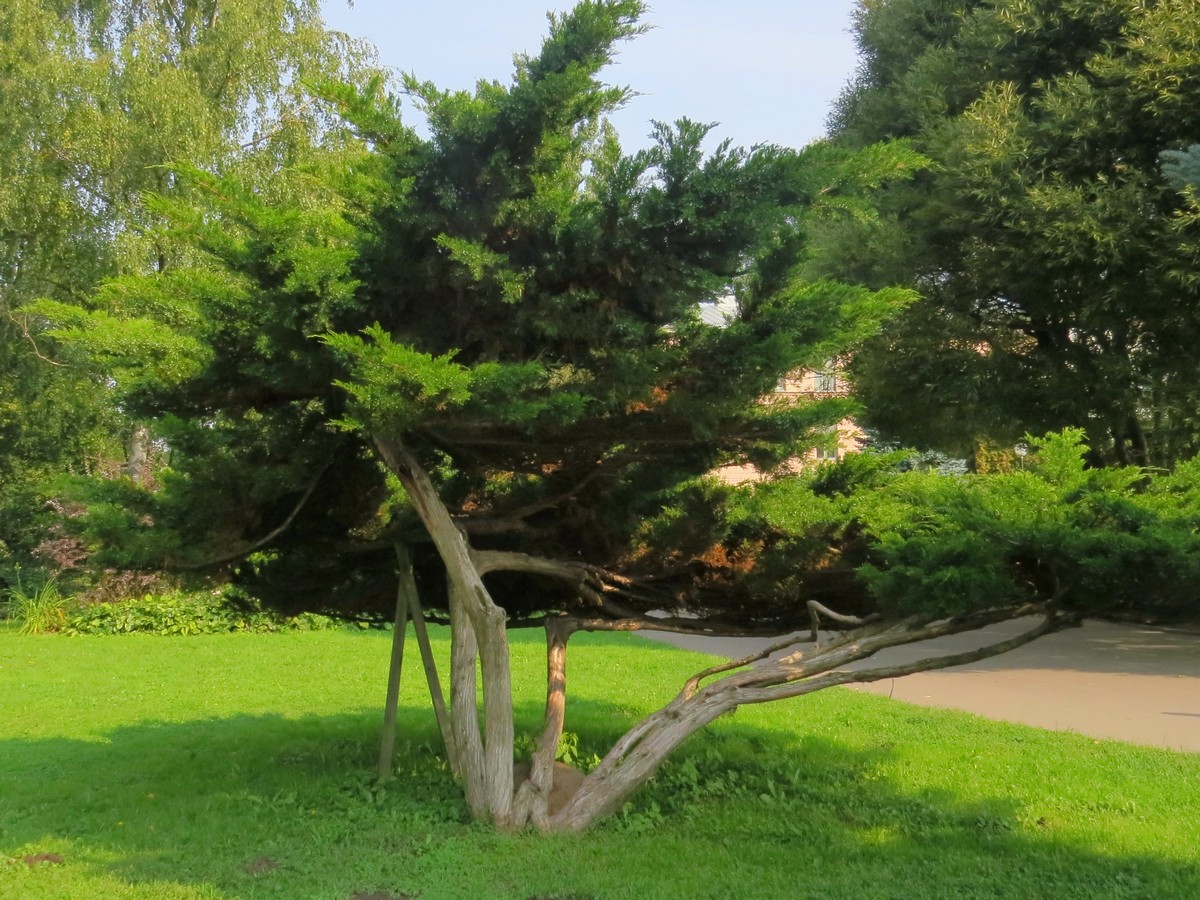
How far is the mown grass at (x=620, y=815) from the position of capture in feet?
17.2

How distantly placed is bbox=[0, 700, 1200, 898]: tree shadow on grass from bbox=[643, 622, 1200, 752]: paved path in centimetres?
214

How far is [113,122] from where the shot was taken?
16062mm

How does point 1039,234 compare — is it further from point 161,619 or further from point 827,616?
point 161,619

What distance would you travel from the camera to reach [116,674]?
1269cm

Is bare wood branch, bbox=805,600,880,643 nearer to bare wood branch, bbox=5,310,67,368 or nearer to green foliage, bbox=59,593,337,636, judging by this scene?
green foliage, bbox=59,593,337,636

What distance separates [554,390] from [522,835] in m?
2.20

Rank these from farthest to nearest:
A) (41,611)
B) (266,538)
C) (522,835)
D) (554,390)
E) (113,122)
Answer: (41,611) < (113,122) < (266,538) < (522,835) < (554,390)

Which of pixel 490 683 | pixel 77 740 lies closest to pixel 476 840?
pixel 490 683

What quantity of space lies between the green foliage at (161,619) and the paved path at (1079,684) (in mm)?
6698

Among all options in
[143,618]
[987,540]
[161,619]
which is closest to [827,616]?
[987,540]

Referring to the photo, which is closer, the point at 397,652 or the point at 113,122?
the point at 397,652

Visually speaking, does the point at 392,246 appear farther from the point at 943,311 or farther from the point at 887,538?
the point at 943,311

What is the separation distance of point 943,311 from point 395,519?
9665 mm

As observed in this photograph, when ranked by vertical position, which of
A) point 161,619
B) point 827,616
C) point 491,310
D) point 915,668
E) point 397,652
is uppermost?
point 491,310
